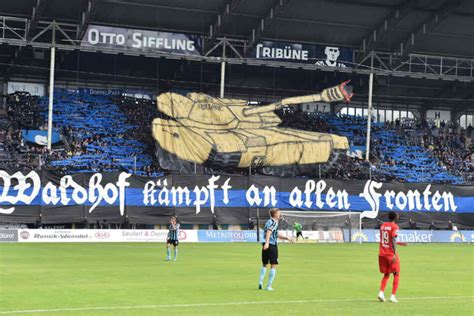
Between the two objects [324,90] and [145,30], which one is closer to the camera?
[145,30]

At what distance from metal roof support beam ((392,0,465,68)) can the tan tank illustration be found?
8.85 m

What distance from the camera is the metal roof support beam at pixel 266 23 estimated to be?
2302 inches

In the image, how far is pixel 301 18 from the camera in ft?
205

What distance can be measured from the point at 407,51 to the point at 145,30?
20481 mm

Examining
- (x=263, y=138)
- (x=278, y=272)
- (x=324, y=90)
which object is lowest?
(x=278, y=272)

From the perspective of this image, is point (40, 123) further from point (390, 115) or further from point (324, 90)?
point (390, 115)

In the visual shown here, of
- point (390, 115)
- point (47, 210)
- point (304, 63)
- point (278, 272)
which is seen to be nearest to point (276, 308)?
point (278, 272)

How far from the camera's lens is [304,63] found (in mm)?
64938

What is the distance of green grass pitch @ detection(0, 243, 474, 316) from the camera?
16.9m

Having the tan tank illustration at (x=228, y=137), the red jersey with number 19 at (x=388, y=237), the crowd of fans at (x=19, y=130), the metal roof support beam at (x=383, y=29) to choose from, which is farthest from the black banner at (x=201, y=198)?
the red jersey with number 19 at (x=388, y=237)

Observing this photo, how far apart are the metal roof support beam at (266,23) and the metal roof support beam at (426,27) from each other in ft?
37.9

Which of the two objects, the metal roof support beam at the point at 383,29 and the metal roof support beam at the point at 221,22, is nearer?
the metal roof support beam at the point at 221,22

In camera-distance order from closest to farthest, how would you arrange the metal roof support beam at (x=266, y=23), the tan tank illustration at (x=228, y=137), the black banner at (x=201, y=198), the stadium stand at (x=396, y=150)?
1. the black banner at (x=201, y=198)
2. the metal roof support beam at (x=266, y=23)
3. the tan tank illustration at (x=228, y=137)
4. the stadium stand at (x=396, y=150)

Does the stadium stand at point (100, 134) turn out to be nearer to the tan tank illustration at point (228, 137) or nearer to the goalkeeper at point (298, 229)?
the tan tank illustration at point (228, 137)
